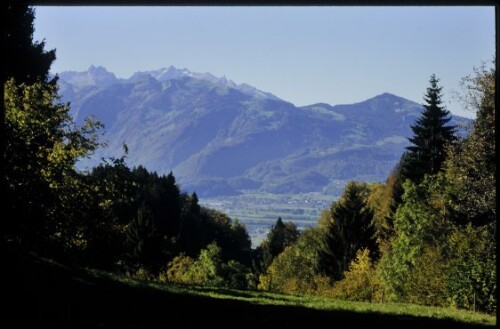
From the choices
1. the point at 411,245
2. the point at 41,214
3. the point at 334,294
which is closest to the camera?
the point at 41,214

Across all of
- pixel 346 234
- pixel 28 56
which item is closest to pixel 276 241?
pixel 346 234

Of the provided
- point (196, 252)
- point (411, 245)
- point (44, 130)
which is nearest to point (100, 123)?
point (44, 130)

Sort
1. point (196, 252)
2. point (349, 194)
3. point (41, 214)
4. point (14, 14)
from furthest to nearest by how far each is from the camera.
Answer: point (196, 252)
point (349, 194)
point (41, 214)
point (14, 14)

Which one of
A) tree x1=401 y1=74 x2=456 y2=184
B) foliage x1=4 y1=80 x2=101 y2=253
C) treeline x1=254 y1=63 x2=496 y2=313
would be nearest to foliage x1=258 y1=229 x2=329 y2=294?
treeline x1=254 y1=63 x2=496 y2=313

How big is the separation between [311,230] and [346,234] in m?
22.5

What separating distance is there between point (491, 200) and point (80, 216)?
19494 mm

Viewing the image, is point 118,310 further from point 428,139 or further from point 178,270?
point 178,270

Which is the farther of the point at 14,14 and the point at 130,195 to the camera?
the point at 130,195

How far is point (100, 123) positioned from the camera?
29.0m

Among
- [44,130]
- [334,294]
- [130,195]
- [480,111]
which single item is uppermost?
[480,111]

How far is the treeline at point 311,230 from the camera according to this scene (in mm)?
24734

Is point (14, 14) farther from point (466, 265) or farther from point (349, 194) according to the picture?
point (349, 194)


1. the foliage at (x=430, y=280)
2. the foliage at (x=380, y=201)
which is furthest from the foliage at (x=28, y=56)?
the foliage at (x=380, y=201)

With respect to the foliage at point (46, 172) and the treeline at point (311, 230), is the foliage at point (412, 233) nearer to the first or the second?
the treeline at point (311, 230)
